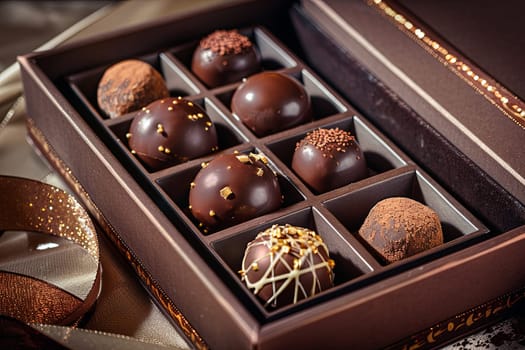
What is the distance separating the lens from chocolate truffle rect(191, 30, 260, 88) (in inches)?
77.9

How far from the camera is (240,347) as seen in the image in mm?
1318

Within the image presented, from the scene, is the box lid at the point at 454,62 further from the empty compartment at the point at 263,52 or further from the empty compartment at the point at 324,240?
the empty compartment at the point at 324,240

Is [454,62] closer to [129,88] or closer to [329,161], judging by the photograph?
[329,161]

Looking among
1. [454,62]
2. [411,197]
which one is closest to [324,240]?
[411,197]

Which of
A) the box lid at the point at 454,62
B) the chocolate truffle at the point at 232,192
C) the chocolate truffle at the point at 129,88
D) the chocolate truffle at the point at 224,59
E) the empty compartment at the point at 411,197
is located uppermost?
the chocolate truffle at the point at 129,88

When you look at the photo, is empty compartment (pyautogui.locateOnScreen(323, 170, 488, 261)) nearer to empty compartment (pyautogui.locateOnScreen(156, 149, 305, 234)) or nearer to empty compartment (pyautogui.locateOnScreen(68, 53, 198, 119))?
empty compartment (pyautogui.locateOnScreen(156, 149, 305, 234))

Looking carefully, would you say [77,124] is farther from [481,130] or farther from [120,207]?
[481,130]

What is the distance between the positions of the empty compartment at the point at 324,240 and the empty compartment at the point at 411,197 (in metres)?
0.05

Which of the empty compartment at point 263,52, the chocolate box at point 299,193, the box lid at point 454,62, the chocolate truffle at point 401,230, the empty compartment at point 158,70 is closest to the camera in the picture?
the chocolate box at point 299,193

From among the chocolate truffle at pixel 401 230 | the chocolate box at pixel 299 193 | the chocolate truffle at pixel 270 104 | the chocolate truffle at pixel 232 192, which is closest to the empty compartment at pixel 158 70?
the chocolate box at pixel 299 193

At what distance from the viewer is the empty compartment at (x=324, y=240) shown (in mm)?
1522

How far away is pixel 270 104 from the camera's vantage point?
1.81 metres

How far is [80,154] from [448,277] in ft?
2.55

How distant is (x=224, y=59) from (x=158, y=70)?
19cm
